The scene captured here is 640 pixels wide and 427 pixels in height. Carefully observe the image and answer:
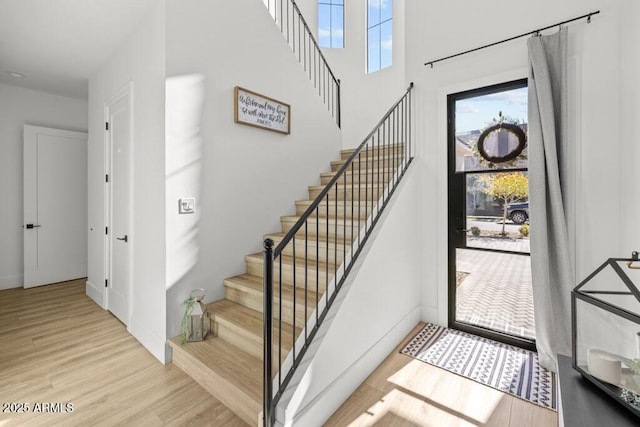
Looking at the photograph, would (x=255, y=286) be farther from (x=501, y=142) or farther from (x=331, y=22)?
(x=331, y=22)

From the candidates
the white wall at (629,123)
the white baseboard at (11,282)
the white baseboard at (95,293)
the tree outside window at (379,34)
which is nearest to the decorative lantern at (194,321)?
the white baseboard at (95,293)

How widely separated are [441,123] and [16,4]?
3883 millimetres

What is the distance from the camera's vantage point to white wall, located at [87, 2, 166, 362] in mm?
2381

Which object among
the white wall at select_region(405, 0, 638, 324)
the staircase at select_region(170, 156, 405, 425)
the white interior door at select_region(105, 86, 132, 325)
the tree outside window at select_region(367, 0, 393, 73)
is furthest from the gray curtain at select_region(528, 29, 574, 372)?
the white interior door at select_region(105, 86, 132, 325)

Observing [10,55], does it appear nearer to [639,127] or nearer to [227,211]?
[227,211]

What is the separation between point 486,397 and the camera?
78.5 inches

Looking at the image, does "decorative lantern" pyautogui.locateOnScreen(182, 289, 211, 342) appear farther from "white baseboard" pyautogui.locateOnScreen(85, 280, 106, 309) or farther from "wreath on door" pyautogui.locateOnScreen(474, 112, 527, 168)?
"wreath on door" pyautogui.locateOnScreen(474, 112, 527, 168)

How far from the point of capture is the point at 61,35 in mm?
2896

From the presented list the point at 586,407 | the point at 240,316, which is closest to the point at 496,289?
the point at 586,407

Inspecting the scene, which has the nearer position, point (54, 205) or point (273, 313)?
point (273, 313)

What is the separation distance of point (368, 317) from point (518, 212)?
168 centimetres

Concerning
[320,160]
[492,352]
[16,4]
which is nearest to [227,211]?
[320,160]

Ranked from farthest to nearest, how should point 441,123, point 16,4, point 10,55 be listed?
point 10,55 → point 441,123 → point 16,4

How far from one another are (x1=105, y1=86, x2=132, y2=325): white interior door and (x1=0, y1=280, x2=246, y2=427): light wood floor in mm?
299
